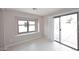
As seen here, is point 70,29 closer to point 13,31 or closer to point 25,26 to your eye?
point 25,26

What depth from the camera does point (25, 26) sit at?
2215 mm

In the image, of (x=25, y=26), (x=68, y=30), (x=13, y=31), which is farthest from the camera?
(x=68, y=30)

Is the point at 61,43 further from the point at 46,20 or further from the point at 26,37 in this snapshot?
the point at 26,37

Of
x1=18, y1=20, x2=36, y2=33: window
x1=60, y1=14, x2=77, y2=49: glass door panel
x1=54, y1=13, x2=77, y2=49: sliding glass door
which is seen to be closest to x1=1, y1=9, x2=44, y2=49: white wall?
x1=18, y1=20, x2=36, y2=33: window

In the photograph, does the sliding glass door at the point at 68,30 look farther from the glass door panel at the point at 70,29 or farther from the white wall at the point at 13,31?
the white wall at the point at 13,31

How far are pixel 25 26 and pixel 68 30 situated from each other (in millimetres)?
1448

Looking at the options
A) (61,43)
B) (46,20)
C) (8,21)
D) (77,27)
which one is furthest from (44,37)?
(8,21)

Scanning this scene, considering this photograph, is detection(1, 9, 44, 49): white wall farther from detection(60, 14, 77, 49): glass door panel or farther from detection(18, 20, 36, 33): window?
detection(60, 14, 77, 49): glass door panel

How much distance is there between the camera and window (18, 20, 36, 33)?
2211mm

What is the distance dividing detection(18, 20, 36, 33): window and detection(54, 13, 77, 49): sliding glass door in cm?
80

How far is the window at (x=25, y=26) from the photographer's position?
7.25 feet

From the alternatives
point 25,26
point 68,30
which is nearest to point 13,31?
point 25,26

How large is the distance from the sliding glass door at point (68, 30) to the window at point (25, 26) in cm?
80
